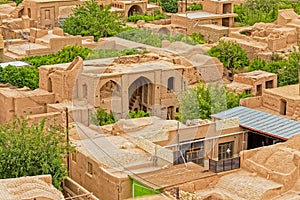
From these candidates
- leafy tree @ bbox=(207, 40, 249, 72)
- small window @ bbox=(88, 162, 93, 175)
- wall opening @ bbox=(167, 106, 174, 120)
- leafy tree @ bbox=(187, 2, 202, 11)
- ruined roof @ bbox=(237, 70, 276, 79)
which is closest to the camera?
small window @ bbox=(88, 162, 93, 175)

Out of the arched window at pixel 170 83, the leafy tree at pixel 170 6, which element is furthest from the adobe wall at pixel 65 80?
the leafy tree at pixel 170 6

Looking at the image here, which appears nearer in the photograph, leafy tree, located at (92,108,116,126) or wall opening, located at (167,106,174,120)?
leafy tree, located at (92,108,116,126)

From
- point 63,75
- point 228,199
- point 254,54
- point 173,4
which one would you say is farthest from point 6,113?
point 173,4

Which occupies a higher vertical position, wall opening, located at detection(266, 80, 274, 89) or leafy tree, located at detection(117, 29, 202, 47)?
leafy tree, located at detection(117, 29, 202, 47)

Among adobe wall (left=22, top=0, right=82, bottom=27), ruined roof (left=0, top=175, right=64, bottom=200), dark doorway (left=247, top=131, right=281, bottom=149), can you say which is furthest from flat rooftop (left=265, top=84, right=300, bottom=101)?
adobe wall (left=22, top=0, right=82, bottom=27)

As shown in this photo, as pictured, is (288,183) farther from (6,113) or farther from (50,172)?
(6,113)

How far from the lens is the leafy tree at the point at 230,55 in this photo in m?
34.5

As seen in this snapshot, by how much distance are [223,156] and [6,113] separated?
8511mm

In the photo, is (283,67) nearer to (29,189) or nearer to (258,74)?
(258,74)

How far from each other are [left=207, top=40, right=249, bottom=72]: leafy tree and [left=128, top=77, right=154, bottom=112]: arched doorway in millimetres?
7882

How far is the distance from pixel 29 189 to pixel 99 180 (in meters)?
2.90

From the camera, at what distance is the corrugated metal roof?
22219 mm

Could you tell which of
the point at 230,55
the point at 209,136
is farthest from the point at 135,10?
the point at 209,136

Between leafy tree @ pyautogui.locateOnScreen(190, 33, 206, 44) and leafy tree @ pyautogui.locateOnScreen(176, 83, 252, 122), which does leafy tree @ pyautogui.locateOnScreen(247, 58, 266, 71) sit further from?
leafy tree @ pyautogui.locateOnScreen(190, 33, 206, 44)
